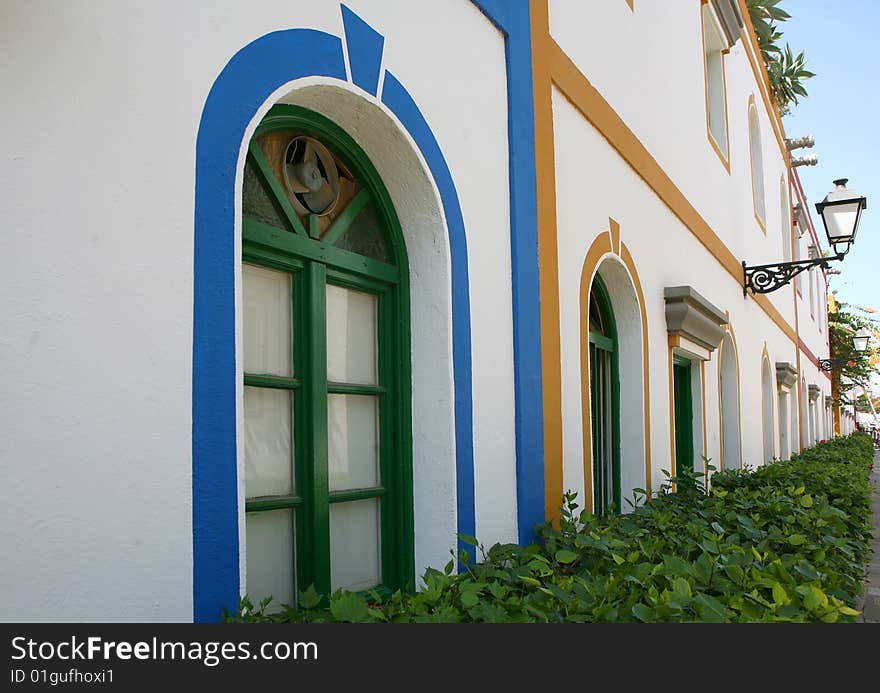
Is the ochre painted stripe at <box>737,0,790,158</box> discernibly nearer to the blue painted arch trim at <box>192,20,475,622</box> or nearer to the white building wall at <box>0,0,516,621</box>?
the blue painted arch trim at <box>192,20,475,622</box>

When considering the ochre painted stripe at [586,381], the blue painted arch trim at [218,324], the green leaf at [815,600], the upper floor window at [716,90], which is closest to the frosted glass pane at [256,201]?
the blue painted arch trim at [218,324]

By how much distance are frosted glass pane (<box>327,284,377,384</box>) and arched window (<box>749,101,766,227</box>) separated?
10.1 meters

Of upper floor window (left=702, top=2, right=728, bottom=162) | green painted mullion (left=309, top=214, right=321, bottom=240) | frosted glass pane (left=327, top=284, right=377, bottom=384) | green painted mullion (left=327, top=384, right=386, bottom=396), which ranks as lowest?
green painted mullion (left=327, top=384, right=386, bottom=396)

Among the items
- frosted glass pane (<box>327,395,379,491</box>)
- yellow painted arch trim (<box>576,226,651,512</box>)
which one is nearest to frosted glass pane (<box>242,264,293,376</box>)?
frosted glass pane (<box>327,395,379,491</box>)

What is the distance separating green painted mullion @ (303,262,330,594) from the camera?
8.95 feet

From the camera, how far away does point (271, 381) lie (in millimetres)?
2607

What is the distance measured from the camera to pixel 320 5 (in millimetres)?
2619

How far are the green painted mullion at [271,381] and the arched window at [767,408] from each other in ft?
35.8

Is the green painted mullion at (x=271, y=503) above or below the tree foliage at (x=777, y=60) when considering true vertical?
below

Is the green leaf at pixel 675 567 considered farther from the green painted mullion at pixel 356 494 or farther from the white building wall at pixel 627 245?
the white building wall at pixel 627 245

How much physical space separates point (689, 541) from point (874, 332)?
1297 inches

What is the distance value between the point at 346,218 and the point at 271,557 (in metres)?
1.19

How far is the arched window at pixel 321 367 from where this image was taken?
2.63 meters

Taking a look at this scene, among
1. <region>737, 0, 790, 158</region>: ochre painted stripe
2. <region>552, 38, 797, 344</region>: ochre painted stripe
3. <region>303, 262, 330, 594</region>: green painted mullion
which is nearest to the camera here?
<region>303, 262, 330, 594</region>: green painted mullion
